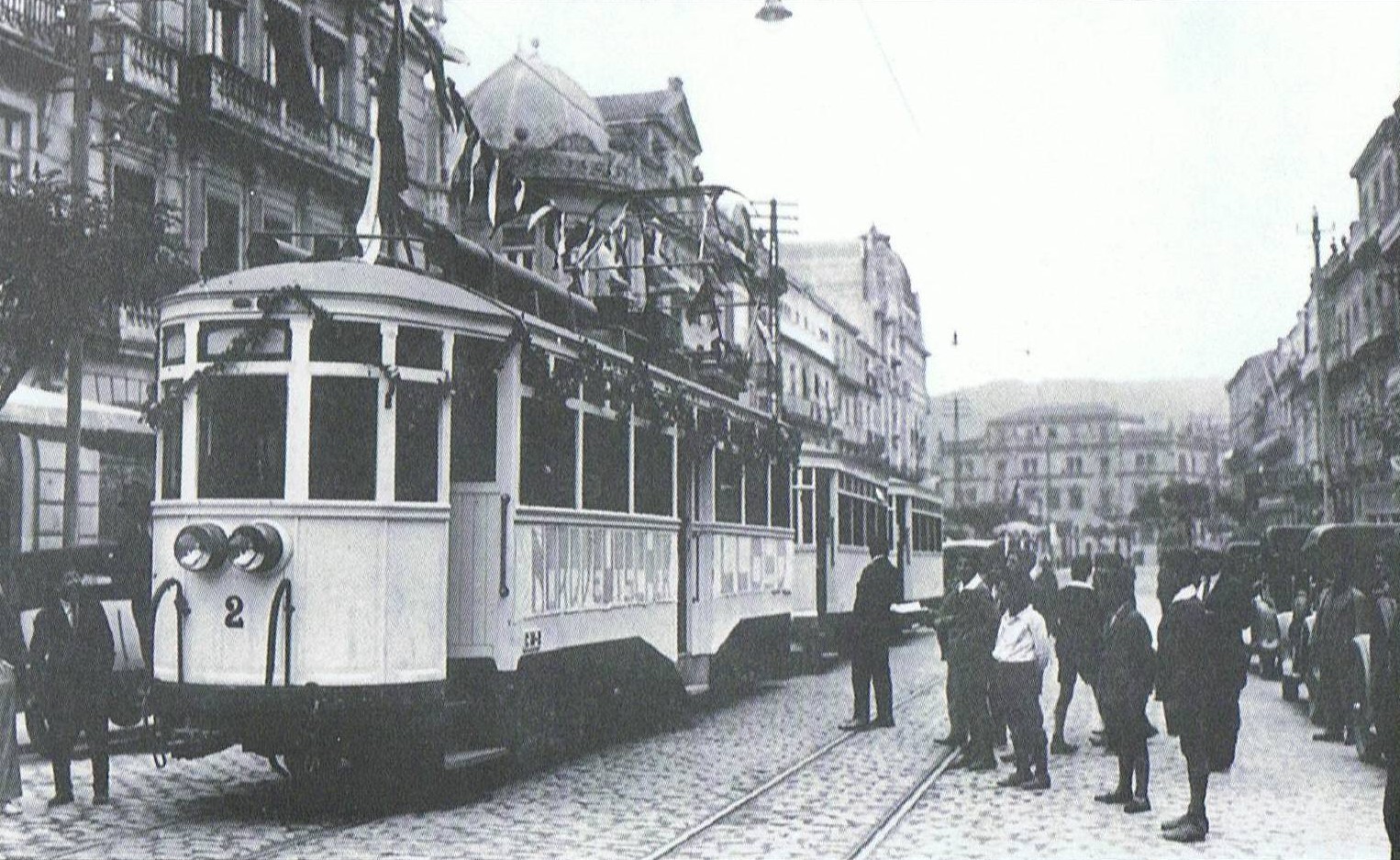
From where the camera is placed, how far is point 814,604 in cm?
2203

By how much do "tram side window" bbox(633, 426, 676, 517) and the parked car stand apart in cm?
392

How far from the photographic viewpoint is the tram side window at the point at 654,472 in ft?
42.9

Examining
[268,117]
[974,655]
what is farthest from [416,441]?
[268,117]

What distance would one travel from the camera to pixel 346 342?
9.43 meters

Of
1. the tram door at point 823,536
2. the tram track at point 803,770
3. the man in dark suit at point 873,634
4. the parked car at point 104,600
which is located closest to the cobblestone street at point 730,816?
the tram track at point 803,770

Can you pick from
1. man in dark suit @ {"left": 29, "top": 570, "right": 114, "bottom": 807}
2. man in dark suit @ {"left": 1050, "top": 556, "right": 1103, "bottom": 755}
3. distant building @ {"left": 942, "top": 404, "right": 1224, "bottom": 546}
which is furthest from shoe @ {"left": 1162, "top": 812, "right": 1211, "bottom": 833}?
distant building @ {"left": 942, "top": 404, "right": 1224, "bottom": 546}

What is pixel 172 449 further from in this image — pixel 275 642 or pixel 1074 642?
pixel 1074 642

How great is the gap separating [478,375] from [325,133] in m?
18.1

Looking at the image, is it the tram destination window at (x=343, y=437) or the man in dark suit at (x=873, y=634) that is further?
the man in dark suit at (x=873, y=634)

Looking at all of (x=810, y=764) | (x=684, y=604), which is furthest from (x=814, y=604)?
(x=810, y=764)

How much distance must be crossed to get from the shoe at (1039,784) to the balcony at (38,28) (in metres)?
15.6

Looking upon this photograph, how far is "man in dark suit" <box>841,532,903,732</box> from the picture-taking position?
1425 centimetres

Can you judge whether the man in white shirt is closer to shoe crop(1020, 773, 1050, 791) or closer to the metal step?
shoe crop(1020, 773, 1050, 791)

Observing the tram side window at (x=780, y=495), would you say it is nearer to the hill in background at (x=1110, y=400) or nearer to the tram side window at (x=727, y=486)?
the tram side window at (x=727, y=486)
